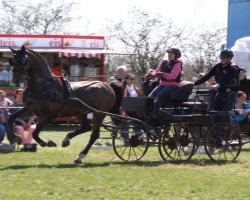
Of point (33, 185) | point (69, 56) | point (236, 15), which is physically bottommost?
point (33, 185)

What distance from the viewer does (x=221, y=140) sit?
38.2ft

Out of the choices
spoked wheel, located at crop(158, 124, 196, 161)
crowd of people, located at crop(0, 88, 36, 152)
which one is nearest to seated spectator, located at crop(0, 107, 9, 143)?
crowd of people, located at crop(0, 88, 36, 152)

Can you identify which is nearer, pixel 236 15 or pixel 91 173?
pixel 91 173

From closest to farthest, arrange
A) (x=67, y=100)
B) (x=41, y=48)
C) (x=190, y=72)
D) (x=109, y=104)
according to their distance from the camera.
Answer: (x=67, y=100) → (x=109, y=104) → (x=41, y=48) → (x=190, y=72)

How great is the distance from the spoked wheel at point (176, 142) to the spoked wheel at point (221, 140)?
1.00ft

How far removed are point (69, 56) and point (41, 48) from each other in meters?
0.89

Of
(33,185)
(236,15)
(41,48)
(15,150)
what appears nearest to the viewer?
(33,185)

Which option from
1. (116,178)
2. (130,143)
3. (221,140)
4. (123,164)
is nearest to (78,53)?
(130,143)

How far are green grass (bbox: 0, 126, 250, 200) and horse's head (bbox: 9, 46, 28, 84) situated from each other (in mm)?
1469

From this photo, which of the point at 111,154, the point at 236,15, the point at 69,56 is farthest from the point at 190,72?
the point at 111,154

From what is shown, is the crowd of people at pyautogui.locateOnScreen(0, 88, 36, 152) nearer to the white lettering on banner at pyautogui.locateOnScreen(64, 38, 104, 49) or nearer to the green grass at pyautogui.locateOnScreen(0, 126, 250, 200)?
the green grass at pyautogui.locateOnScreen(0, 126, 250, 200)

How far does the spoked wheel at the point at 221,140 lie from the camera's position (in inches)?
455

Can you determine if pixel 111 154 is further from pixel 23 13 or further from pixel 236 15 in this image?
pixel 23 13

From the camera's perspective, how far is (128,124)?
11672 mm
